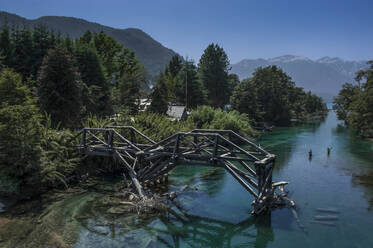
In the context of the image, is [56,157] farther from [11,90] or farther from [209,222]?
[209,222]

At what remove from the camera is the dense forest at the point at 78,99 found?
53.9ft

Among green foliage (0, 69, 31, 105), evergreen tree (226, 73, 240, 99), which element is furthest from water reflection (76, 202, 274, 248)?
evergreen tree (226, 73, 240, 99)

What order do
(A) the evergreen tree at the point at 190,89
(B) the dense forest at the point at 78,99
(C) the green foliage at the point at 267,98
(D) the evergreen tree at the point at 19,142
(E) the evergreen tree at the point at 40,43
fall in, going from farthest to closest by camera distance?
(A) the evergreen tree at the point at 190,89 < (C) the green foliage at the point at 267,98 < (E) the evergreen tree at the point at 40,43 < (B) the dense forest at the point at 78,99 < (D) the evergreen tree at the point at 19,142

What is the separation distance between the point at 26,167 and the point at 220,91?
67.9 metres

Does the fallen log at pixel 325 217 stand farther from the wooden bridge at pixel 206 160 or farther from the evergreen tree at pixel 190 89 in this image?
the evergreen tree at pixel 190 89

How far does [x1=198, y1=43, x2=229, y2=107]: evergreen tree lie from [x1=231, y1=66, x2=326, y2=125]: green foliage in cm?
905

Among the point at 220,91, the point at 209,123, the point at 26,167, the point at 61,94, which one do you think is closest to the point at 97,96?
the point at 61,94

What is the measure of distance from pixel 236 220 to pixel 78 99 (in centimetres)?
1990

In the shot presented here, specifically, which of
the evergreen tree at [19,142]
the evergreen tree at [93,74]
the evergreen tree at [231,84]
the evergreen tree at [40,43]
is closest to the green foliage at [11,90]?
the evergreen tree at [19,142]

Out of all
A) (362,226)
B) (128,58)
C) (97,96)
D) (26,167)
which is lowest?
(362,226)

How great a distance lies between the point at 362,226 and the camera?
15.1 meters

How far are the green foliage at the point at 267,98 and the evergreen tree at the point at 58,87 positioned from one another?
37409mm

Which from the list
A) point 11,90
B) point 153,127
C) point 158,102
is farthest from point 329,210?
point 158,102

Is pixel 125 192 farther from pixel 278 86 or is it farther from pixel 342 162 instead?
pixel 278 86
